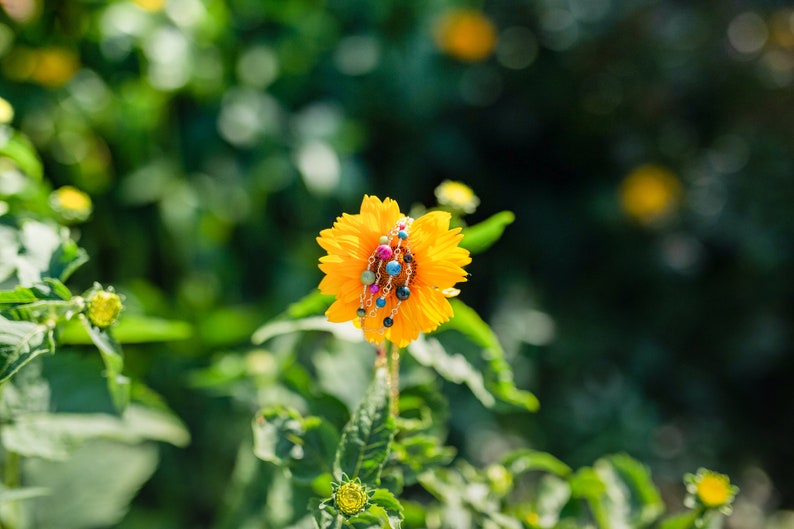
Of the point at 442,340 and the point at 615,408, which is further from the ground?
the point at 442,340

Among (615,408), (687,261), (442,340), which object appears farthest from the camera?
(687,261)

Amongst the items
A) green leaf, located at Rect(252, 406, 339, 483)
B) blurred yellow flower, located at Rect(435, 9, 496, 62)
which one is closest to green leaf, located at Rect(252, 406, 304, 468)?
green leaf, located at Rect(252, 406, 339, 483)

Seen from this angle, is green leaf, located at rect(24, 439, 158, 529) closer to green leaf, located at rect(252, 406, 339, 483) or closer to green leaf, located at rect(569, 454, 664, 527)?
green leaf, located at rect(252, 406, 339, 483)

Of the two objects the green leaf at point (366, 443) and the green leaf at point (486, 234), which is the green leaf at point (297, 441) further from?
the green leaf at point (486, 234)

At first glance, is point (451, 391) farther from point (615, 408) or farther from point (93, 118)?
point (93, 118)

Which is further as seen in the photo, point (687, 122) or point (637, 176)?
point (687, 122)

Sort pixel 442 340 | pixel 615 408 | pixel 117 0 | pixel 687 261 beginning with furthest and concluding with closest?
pixel 687 261 < pixel 615 408 < pixel 117 0 < pixel 442 340

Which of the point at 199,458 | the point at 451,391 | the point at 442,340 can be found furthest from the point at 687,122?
the point at 199,458
